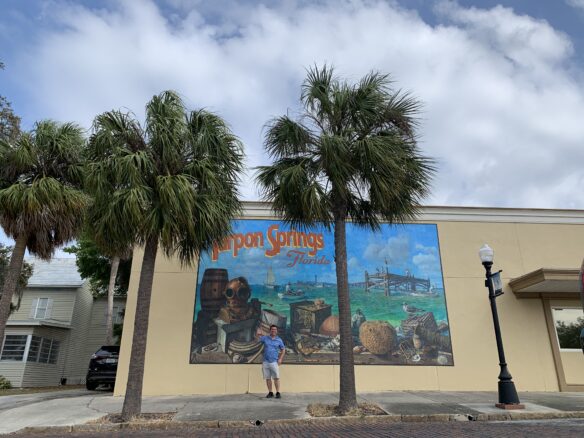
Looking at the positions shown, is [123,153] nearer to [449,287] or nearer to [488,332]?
[449,287]

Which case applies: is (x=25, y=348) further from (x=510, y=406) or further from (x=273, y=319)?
(x=510, y=406)

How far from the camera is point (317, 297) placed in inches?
475

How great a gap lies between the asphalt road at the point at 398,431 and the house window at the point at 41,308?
65.7ft

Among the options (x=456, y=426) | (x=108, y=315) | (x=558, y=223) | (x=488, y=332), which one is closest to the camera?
(x=456, y=426)

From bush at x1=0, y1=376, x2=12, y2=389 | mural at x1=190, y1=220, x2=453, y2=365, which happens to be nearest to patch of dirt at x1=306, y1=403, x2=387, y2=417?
mural at x1=190, y1=220, x2=453, y2=365

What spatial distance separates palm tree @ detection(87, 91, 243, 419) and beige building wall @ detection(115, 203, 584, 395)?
11.7 ft

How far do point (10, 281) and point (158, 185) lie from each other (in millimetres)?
5353

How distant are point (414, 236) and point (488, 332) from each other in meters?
3.41

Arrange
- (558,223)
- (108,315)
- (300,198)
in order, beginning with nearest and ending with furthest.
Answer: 1. (300,198)
2. (558,223)
3. (108,315)

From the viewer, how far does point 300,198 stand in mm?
9070

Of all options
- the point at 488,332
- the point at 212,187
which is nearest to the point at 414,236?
the point at 488,332

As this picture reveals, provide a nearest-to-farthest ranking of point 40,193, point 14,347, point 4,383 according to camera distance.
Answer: point 40,193, point 4,383, point 14,347

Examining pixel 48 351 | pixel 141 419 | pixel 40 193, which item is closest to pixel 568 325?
pixel 141 419

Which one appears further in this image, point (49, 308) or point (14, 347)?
point (49, 308)
